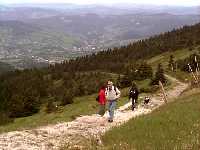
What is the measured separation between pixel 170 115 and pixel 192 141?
25.3ft

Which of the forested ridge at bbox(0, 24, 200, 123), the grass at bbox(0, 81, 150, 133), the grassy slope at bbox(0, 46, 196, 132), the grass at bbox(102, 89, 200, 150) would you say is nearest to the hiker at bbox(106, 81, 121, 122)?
the grass at bbox(0, 81, 150, 133)

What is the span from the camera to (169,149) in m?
15.5

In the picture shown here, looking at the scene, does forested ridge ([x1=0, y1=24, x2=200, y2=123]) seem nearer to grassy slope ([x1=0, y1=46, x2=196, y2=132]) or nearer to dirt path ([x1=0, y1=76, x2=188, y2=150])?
grassy slope ([x1=0, y1=46, x2=196, y2=132])

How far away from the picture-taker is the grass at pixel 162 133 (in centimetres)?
1652

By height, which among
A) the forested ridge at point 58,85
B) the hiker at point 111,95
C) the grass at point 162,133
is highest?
the grass at point 162,133

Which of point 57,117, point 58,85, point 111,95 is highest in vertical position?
point 111,95

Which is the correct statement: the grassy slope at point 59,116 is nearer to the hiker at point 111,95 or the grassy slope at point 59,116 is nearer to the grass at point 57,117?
the grass at point 57,117

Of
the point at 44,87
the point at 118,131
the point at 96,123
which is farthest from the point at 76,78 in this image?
the point at 118,131

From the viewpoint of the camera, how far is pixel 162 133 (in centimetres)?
1902

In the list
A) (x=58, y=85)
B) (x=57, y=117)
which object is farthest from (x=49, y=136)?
(x=58, y=85)

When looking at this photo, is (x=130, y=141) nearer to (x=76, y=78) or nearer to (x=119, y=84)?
(x=119, y=84)

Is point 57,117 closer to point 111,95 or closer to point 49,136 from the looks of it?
point 111,95

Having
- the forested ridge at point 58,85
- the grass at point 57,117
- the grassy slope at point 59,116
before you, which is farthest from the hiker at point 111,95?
the forested ridge at point 58,85

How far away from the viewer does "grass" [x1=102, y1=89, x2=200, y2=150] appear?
16.5m
